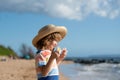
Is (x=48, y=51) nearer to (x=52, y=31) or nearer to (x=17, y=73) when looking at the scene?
(x=52, y=31)

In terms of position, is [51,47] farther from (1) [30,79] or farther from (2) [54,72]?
(1) [30,79]

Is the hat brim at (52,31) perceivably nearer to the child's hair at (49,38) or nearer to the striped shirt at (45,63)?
the child's hair at (49,38)

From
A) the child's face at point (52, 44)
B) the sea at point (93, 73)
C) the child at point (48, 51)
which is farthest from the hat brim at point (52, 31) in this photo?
the sea at point (93, 73)

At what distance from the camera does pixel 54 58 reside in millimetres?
4238

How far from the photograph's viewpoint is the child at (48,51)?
443 cm

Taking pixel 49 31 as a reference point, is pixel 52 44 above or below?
below

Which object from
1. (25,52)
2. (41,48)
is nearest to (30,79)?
(41,48)

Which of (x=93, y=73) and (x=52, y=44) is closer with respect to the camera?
(x=52, y=44)

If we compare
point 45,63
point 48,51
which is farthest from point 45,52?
point 45,63

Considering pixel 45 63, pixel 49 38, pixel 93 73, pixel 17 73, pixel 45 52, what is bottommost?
pixel 45 63

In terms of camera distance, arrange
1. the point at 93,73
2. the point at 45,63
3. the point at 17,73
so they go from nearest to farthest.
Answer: the point at 45,63
the point at 17,73
the point at 93,73

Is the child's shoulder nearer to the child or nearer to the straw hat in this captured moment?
the child

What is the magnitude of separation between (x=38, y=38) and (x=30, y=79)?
56.7ft

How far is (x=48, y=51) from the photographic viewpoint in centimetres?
454
